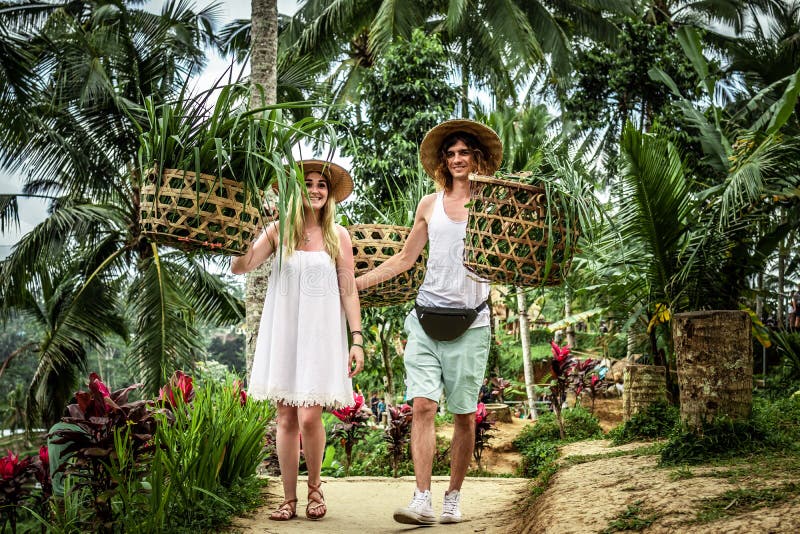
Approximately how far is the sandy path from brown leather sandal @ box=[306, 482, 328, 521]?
4 centimetres

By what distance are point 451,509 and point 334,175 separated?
6.10 ft

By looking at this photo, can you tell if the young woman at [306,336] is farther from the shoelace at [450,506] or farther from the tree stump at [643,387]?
the tree stump at [643,387]

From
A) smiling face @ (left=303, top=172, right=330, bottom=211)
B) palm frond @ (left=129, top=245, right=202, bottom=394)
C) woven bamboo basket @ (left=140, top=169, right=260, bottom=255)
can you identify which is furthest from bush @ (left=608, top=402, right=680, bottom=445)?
palm frond @ (left=129, top=245, right=202, bottom=394)

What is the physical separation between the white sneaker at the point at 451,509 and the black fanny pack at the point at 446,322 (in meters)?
0.81

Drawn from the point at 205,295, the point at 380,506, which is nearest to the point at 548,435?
the point at 380,506

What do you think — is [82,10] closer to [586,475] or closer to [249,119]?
[249,119]

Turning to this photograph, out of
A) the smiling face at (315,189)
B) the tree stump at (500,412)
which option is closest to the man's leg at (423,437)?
the smiling face at (315,189)

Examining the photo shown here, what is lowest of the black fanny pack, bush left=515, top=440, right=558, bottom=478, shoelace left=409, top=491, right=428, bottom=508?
bush left=515, top=440, right=558, bottom=478

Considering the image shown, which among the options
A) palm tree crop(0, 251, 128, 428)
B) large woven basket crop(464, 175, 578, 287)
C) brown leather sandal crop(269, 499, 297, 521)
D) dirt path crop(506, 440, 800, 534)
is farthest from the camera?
palm tree crop(0, 251, 128, 428)

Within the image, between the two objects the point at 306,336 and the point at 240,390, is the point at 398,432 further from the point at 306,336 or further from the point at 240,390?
the point at 306,336

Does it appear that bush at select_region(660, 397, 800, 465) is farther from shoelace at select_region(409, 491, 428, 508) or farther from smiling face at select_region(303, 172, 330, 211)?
smiling face at select_region(303, 172, 330, 211)

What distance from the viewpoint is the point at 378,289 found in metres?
3.77

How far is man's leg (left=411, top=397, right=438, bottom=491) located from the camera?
3.40 m

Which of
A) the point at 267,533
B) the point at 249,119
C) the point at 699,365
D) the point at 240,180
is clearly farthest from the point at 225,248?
the point at 699,365
